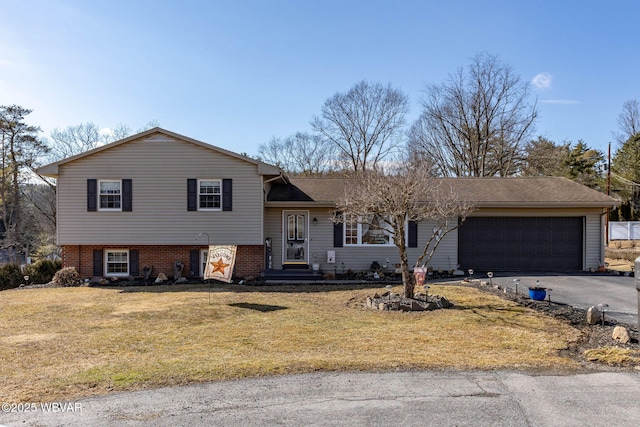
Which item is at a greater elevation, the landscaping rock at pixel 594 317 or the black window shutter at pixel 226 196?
the black window shutter at pixel 226 196

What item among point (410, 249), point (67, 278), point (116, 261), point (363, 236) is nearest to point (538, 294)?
point (410, 249)

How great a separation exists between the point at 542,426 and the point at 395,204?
6.40 m

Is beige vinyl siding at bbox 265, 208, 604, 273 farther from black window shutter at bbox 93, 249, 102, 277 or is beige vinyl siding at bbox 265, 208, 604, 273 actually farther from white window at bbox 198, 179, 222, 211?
black window shutter at bbox 93, 249, 102, 277

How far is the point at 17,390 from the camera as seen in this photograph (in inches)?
195

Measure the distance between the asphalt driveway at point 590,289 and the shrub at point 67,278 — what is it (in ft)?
46.1

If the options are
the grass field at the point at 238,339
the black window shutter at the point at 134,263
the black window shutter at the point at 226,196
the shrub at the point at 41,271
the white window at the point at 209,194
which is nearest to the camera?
the grass field at the point at 238,339

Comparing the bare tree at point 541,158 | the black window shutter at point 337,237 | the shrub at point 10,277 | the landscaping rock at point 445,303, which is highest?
the bare tree at point 541,158

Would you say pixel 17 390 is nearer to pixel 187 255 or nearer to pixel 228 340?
pixel 228 340

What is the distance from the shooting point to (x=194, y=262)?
606 inches

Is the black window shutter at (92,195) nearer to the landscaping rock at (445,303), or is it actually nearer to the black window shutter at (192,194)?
the black window shutter at (192,194)

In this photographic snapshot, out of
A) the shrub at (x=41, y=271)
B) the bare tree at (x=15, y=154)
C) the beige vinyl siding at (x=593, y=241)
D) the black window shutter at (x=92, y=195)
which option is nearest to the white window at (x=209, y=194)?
the black window shutter at (x=92, y=195)

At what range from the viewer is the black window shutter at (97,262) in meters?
15.4

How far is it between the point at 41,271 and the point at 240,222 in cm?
995

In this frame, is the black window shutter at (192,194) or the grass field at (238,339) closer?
the grass field at (238,339)
